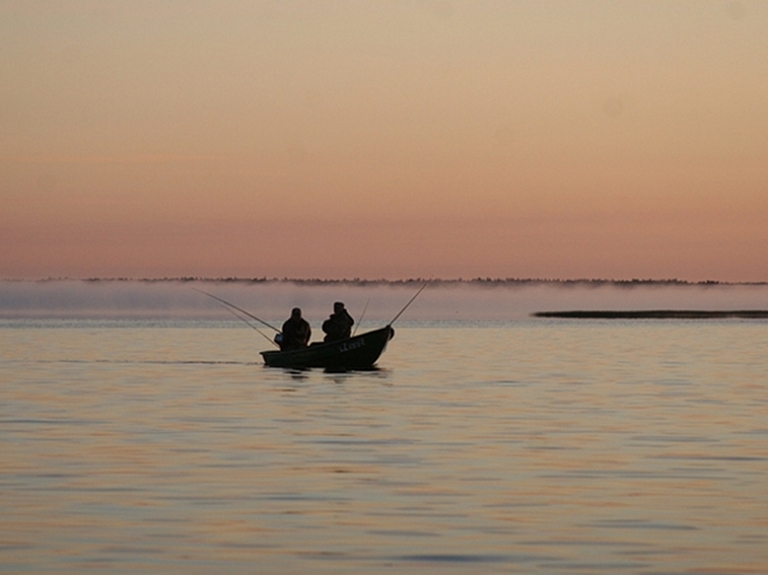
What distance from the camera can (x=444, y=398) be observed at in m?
30.6

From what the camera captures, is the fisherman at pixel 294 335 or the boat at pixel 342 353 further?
the fisherman at pixel 294 335

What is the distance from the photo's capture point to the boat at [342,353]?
39344 mm

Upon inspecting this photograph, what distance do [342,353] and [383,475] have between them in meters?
22.0

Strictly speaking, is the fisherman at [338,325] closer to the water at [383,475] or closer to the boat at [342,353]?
the boat at [342,353]

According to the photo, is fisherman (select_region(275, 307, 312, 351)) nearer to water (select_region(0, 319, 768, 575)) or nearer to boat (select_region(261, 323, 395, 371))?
boat (select_region(261, 323, 395, 371))

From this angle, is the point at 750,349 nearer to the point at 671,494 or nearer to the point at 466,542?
the point at 671,494

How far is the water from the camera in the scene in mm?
12633

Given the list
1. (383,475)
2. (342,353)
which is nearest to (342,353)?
(342,353)

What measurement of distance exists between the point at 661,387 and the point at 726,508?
19552mm

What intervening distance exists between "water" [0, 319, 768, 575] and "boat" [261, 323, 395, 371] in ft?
6.88

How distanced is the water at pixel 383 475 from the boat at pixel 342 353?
210 centimetres

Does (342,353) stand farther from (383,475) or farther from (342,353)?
(383,475)

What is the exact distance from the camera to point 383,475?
1761cm

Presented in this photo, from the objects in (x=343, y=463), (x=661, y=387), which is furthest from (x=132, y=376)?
(x=343, y=463)
